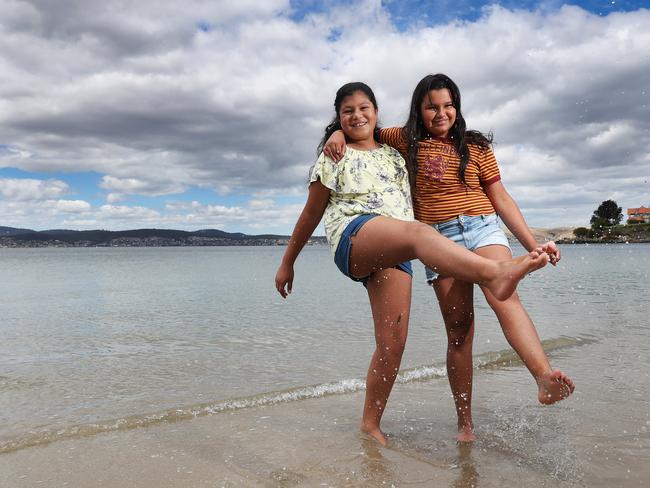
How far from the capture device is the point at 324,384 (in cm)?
545

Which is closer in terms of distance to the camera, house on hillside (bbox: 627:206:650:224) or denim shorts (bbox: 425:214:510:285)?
denim shorts (bbox: 425:214:510:285)

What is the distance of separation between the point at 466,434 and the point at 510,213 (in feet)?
4.83

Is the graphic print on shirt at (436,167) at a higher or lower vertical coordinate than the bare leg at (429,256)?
higher

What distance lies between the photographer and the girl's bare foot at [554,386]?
2.52 metres

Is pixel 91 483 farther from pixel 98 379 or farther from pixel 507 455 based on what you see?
pixel 98 379

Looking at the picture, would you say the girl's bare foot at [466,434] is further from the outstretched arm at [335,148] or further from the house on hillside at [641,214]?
the house on hillside at [641,214]

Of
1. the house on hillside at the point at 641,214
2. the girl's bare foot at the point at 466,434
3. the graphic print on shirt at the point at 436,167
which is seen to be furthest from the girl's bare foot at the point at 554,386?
the house on hillside at the point at 641,214

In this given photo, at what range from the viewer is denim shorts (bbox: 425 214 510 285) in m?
3.18

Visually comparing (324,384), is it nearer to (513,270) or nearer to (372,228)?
(372,228)

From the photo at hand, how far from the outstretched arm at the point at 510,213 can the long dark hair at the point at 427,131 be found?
0.23 meters

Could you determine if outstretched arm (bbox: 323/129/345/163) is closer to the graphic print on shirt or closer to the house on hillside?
the graphic print on shirt

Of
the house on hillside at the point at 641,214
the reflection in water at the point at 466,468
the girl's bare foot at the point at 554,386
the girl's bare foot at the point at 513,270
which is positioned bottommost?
the reflection in water at the point at 466,468

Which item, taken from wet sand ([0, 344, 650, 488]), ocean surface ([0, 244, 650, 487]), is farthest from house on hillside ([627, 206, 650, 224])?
wet sand ([0, 344, 650, 488])

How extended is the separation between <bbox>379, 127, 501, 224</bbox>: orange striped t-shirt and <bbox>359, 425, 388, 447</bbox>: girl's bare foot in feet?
4.61
